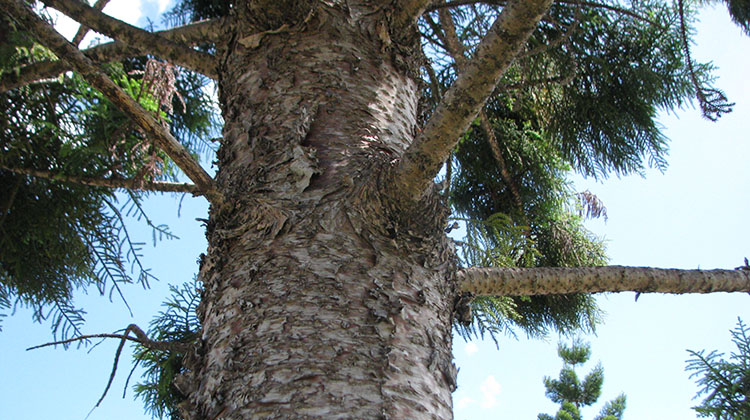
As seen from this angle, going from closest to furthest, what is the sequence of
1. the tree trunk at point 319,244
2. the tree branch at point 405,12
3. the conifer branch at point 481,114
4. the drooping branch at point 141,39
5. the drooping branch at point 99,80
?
the tree trunk at point 319,244 < the drooping branch at point 99,80 < the tree branch at point 405,12 < the drooping branch at point 141,39 < the conifer branch at point 481,114

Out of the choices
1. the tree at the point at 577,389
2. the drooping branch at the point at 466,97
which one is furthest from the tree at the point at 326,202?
the tree at the point at 577,389

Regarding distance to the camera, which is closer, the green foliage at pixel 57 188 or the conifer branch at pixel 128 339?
the conifer branch at pixel 128 339

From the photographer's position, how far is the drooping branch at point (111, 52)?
2.21m

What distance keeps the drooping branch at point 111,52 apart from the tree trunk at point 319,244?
799 millimetres

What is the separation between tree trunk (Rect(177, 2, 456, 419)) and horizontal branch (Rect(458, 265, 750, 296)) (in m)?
0.37

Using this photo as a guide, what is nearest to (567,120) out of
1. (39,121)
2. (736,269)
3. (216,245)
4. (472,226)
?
(472,226)

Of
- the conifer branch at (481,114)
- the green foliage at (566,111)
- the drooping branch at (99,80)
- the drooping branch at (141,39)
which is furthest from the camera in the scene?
the green foliage at (566,111)

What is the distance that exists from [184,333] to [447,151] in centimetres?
180

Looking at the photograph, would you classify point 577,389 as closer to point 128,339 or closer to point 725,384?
point 725,384

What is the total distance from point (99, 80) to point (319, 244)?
55 centimetres

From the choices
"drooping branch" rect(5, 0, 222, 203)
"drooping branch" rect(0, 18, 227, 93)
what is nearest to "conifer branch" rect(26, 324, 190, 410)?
"drooping branch" rect(5, 0, 222, 203)

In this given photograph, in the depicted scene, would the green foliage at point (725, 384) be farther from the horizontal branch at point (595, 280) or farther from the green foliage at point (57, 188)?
the green foliage at point (57, 188)

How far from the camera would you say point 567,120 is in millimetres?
2736

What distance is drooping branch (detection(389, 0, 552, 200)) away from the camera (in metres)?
0.95
